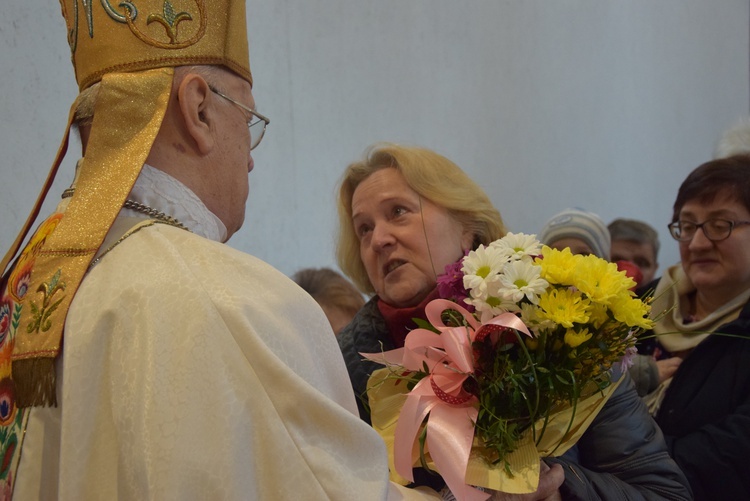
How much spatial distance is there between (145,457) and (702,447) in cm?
180

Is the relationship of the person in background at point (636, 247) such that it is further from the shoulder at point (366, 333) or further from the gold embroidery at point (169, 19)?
the gold embroidery at point (169, 19)

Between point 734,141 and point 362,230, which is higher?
point 734,141

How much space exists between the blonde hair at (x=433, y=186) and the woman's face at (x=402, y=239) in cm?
3

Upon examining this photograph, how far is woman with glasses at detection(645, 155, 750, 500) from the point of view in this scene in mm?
2527

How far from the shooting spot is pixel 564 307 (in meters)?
1.78

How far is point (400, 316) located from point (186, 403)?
1.32 m

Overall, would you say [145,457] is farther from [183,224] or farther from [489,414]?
[489,414]

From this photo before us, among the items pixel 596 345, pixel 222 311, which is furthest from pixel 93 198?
pixel 596 345

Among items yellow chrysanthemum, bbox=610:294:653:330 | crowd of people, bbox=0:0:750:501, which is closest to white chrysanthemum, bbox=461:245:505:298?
yellow chrysanthemum, bbox=610:294:653:330

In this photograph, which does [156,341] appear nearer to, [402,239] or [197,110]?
[197,110]

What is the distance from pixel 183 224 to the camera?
1630 mm

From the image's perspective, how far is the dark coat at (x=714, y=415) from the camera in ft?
8.25

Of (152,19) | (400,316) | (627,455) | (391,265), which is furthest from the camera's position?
(391,265)

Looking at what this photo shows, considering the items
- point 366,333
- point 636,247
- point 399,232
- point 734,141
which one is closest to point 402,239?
point 399,232
